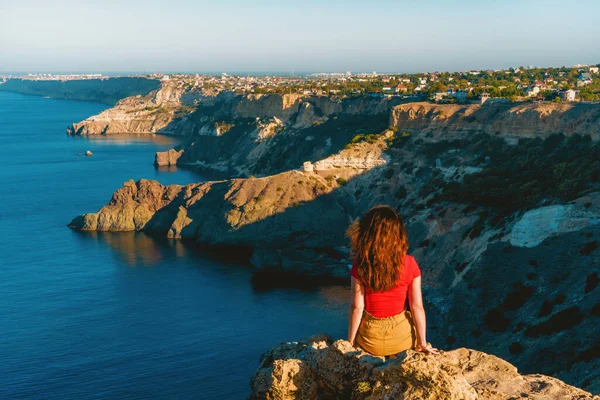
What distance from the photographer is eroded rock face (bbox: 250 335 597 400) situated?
24.8ft

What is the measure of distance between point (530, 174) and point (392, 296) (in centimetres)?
5057

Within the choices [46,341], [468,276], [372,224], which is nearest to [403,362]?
[372,224]

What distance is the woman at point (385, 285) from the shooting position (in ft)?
24.7

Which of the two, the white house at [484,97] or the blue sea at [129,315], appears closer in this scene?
the blue sea at [129,315]

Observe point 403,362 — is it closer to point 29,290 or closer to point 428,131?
point 29,290

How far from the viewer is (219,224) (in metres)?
70.7

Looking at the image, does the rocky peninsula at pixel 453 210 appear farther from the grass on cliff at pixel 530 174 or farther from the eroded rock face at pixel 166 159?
the eroded rock face at pixel 166 159

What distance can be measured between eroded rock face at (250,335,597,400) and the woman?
0.34m

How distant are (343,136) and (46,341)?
2382 inches

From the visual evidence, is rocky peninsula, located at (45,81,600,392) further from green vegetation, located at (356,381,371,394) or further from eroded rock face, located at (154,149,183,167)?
eroded rock face, located at (154,149,183,167)

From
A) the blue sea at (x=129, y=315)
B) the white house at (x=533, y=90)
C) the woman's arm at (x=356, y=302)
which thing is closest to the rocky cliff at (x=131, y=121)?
the blue sea at (x=129, y=315)

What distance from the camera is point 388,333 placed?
8.04 metres

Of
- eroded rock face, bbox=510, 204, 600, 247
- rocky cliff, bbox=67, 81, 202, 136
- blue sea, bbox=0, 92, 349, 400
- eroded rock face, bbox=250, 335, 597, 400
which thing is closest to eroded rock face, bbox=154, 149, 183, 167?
blue sea, bbox=0, 92, 349, 400

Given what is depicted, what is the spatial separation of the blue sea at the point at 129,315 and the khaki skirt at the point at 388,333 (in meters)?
28.9
